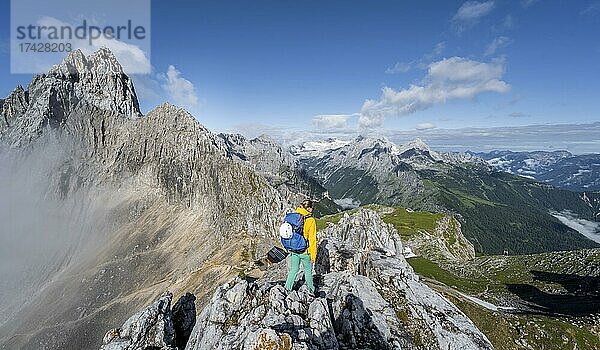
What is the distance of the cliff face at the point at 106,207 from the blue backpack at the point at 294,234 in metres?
70.9

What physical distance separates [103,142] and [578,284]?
6661 inches

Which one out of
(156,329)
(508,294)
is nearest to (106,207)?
(156,329)

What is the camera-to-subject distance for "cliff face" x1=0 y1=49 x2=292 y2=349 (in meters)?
94.8

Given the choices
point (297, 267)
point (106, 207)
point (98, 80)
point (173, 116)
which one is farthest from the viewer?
point (98, 80)

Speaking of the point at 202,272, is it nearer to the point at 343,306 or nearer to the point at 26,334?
the point at 26,334

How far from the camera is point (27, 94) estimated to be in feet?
474

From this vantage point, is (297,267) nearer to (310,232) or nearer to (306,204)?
(310,232)

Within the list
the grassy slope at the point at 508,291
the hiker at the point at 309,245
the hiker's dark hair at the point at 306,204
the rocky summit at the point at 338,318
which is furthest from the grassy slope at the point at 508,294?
the hiker's dark hair at the point at 306,204

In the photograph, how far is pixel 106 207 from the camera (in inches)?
5221

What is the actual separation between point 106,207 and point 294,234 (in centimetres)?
13334

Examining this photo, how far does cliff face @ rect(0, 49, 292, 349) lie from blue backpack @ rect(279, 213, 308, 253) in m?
70.9

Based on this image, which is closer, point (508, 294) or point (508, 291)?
point (508, 294)

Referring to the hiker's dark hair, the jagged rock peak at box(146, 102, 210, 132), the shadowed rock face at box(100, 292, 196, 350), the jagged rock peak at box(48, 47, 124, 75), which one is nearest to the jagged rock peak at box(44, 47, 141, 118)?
the jagged rock peak at box(48, 47, 124, 75)

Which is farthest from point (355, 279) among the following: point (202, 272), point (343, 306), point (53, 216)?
point (53, 216)
